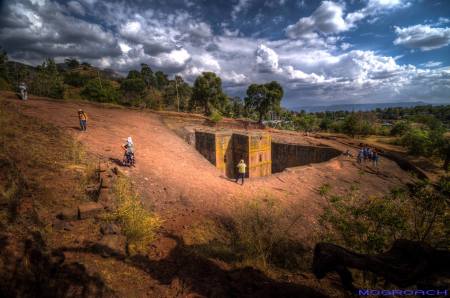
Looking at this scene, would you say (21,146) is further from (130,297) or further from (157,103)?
(157,103)

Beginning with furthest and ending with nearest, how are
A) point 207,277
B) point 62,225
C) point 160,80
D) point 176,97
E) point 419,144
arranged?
point 160,80 → point 176,97 → point 419,144 → point 62,225 → point 207,277

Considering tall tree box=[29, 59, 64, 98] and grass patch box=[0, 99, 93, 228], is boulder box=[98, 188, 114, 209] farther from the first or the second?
tall tree box=[29, 59, 64, 98]

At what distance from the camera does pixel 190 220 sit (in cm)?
656

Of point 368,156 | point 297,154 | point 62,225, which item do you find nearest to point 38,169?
point 62,225

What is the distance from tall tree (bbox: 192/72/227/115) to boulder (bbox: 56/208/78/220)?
32779 millimetres

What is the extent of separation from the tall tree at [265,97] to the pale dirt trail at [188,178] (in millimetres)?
19944

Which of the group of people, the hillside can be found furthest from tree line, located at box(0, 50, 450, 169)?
the hillside

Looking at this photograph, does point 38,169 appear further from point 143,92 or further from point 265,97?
point 143,92

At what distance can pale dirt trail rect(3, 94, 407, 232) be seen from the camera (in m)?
7.88

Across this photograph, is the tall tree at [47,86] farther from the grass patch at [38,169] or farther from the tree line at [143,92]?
the grass patch at [38,169]

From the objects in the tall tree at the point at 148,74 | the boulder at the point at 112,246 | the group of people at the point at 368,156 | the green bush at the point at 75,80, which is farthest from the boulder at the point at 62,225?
the tall tree at the point at 148,74

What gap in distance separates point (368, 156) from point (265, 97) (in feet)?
69.4

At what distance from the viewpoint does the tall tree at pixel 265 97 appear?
36.2 metres

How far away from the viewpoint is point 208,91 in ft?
119
